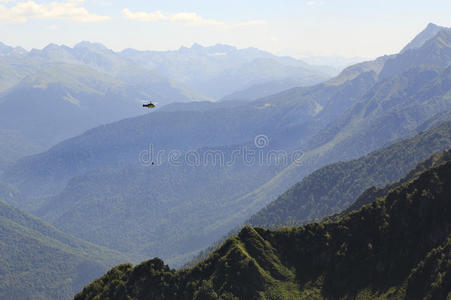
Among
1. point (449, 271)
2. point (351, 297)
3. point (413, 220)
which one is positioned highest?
point (413, 220)

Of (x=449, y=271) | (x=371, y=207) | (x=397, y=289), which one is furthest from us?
(x=371, y=207)

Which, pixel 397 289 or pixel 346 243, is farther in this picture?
pixel 346 243

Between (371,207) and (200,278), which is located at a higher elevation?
(371,207)

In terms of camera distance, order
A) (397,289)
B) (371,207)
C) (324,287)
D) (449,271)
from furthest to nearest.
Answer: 1. (371,207)
2. (324,287)
3. (397,289)
4. (449,271)

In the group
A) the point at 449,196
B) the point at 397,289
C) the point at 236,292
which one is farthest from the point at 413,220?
the point at 236,292

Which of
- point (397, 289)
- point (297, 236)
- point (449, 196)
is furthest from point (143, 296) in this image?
point (449, 196)

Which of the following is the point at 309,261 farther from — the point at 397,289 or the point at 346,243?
the point at 397,289

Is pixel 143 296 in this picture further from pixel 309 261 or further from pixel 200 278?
pixel 309 261
